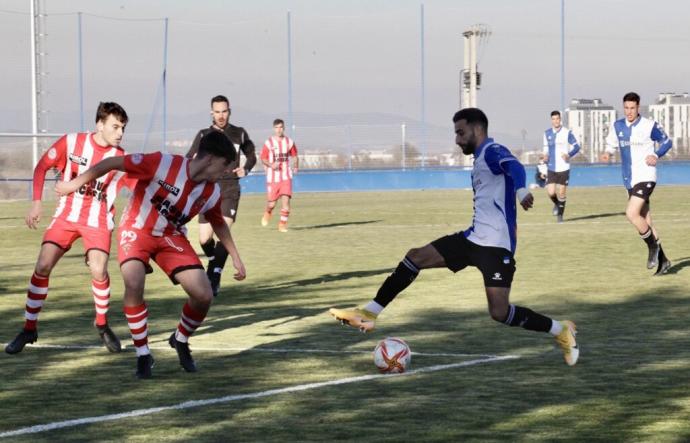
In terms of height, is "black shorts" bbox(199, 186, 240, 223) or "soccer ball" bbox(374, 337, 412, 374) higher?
"black shorts" bbox(199, 186, 240, 223)

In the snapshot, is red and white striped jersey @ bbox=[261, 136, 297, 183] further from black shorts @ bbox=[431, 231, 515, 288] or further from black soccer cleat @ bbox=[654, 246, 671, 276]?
black shorts @ bbox=[431, 231, 515, 288]

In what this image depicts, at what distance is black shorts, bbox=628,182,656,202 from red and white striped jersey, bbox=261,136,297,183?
11.3 m

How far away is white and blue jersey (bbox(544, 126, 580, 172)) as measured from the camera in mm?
28000

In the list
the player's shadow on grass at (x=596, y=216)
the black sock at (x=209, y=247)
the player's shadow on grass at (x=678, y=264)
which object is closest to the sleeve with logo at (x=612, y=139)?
the player's shadow on grass at (x=678, y=264)

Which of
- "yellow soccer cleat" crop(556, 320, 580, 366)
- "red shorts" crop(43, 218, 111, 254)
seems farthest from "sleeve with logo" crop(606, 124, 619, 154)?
"red shorts" crop(43, 218, 111, 254)

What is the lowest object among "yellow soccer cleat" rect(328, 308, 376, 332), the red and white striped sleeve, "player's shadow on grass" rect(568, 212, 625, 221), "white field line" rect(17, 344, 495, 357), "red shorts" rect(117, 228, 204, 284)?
"player's shadow on grass" rect(568, 212, 625, 221)

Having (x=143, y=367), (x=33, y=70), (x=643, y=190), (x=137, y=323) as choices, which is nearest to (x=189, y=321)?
(x=137, y=323)

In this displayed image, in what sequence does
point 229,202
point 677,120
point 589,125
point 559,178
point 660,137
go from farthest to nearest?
1. point 589,125
2. point 677,120
3. point 559,178
4. point 660,137
5. point 229,202

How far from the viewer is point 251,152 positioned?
15141 millimetres

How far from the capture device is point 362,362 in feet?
30.0

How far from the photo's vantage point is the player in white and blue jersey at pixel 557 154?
27.3 meters

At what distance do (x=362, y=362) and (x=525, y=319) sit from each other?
1.14 metres

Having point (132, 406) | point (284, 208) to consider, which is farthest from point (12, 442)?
point (284, 208)

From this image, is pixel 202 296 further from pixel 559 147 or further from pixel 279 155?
pixel 559 147
